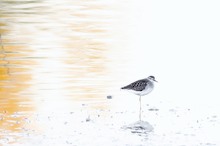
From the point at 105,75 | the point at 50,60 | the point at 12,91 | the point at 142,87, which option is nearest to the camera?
the point at 142,87

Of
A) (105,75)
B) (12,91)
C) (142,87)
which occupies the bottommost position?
(105,75)

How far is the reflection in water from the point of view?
1396 cm

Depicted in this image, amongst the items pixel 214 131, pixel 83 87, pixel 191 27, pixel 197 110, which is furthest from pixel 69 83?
pixel 191 27

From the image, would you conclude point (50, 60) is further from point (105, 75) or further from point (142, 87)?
point (142, 87)

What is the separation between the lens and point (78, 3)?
36.2m

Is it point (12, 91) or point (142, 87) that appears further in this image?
point (12, 91)

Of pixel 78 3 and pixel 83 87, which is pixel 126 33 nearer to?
pixel 83 87

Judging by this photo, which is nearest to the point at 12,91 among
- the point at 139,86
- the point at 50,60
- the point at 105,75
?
the point at 105,75

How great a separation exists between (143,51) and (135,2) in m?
15.6

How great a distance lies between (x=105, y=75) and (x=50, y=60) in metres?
2.61

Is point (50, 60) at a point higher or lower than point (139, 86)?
lower

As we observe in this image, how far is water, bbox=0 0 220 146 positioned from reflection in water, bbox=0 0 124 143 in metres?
0.02

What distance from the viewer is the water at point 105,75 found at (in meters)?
11.6

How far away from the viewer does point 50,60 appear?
19406 millimetres
